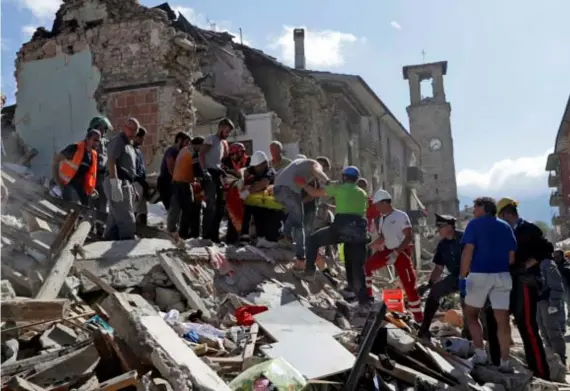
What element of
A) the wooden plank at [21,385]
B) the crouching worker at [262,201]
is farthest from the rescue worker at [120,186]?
the wooden plank at [21,385]

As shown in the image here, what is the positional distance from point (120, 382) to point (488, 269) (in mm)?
3644

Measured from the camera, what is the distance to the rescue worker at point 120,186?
675 centimetres

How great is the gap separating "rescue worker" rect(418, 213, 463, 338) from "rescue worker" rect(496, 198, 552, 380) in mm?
670

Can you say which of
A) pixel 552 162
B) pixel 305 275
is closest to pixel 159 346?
pixel 305 275

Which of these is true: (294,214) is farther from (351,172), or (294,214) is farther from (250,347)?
(250,347)

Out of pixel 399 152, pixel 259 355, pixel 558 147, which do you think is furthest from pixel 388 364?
pixel 558 147

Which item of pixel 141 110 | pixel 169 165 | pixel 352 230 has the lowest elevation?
pixel 352 230

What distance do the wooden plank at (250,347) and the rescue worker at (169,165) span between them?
11.0 feet

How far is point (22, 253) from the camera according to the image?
19.8 feet

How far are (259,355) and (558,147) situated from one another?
41953 mm

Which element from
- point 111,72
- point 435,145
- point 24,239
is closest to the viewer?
point 24,239

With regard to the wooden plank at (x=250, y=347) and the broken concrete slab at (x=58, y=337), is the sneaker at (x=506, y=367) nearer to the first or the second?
the wooden plank at (x=250, y=347)

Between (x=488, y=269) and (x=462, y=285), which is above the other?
(x=488, y=269)

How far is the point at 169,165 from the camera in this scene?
25.8 feet
